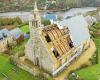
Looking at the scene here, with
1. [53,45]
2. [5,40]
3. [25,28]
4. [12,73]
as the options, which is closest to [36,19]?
[53,45]

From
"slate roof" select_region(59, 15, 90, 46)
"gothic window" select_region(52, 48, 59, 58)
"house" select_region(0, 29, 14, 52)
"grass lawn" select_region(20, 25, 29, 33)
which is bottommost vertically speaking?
"grass lawn" select_region(20, 25, 29, 33)

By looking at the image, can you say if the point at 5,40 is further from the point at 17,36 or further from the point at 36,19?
the point at 36,19

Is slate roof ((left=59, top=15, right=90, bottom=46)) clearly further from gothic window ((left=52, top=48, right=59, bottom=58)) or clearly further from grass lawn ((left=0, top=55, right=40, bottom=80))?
grass lawn ((left=0, top=55, right=40, bottom=80))

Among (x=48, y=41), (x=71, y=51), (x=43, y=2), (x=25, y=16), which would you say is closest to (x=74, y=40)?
(x=71, y=51)

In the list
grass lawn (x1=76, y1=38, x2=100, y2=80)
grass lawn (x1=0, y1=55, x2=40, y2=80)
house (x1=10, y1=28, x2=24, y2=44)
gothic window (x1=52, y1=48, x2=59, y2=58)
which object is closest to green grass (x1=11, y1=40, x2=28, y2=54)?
house (x1=10, y1=28, x2=24, y2=44)

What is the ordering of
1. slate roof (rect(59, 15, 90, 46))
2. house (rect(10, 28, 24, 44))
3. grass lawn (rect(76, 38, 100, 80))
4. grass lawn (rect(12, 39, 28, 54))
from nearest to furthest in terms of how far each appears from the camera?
1. grass lawn (rect(76, 38, 100, 80))
2. slate roof (rect(59, 15, 90, 46))
3. grass lawn (rect(12, 39, 28, 54))
4. house (rect(10, 28, 24, 44))

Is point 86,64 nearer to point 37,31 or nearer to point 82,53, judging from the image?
point 82,53
